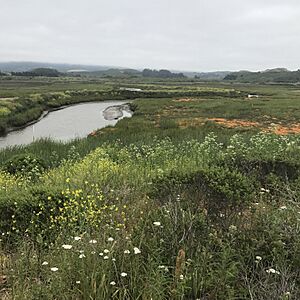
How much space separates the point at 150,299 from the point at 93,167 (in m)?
6.81

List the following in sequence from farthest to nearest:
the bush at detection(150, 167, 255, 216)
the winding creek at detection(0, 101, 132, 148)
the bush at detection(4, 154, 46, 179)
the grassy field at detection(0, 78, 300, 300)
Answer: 1. the winding creek at detection(0, 101, 132, 148)
2. the bush at detection(4, 154, 46, 179)
3. the bush at detection(150, 167, 255, 216)
4. the grassy field at detection(0, 78, 300, 300)

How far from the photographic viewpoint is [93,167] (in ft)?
33.3

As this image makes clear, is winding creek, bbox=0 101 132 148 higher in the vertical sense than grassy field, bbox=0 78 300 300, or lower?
lower

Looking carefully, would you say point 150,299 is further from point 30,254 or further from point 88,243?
point 30,254

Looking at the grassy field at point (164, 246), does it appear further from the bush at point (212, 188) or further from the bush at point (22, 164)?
the bush at point (22, 164)

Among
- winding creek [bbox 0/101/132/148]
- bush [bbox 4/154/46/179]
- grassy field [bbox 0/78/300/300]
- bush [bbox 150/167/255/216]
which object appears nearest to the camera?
grassy field [bbox 0/78/300/300]

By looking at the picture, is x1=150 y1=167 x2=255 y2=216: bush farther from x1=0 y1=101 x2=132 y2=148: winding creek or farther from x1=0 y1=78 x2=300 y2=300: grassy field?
x1=0 y1=101 x2=132 y2=148: winding creek

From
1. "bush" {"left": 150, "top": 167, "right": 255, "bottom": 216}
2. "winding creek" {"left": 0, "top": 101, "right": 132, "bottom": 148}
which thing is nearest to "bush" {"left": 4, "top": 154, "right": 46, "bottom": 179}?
"bush" {"left": 150, "top": 167, "right": 255, "bottom": 216}

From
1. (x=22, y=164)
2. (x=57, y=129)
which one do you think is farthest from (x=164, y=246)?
(x=57, y=129)

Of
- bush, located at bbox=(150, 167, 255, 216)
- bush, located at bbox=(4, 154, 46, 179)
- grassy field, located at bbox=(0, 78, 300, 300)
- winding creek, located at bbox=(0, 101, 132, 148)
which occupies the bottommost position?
winding creek, located at bbox=(0, 101, 132, 148)

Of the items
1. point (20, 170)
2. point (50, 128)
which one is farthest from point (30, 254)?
point (50, 128)

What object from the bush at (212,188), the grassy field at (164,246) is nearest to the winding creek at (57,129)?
the grassy field at (164,246)

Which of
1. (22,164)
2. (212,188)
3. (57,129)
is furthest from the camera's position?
(57,129)

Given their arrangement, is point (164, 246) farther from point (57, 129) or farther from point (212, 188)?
point (57, 129)
